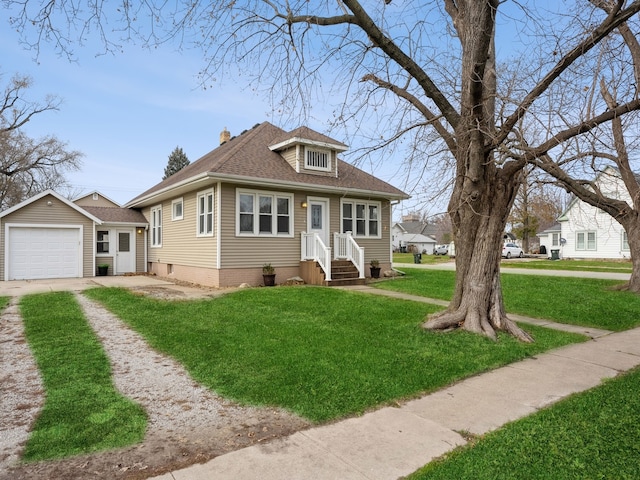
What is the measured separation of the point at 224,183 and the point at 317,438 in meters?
10.4

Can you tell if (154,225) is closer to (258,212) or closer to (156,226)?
(156,226)

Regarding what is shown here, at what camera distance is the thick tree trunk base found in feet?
20.9

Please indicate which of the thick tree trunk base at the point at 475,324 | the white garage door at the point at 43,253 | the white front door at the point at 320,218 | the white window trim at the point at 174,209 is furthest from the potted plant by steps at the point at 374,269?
the white garage door at the point at 43,253

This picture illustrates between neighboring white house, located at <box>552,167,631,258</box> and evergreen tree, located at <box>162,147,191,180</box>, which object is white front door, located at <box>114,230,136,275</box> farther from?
evergreen tree, located at <box>162,147,191,180</box>

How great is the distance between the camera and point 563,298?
35.7ft

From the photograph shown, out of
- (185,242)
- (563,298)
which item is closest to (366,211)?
(185,242)

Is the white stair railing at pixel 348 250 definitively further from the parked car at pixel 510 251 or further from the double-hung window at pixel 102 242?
the parked car at pixel 510 251

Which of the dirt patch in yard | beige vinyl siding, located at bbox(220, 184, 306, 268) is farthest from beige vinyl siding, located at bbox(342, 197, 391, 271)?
the dirt patch in yard

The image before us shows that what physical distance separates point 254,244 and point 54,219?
9.43m

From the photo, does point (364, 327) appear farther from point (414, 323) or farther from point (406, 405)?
point (406, 405)

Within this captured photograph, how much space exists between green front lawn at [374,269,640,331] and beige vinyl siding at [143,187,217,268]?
5759 mm

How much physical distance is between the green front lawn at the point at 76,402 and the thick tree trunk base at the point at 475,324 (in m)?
4.68

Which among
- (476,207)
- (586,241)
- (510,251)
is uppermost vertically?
(476,207)

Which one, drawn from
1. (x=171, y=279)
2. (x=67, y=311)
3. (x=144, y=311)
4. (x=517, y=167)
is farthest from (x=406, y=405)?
(x=171, y=279)
